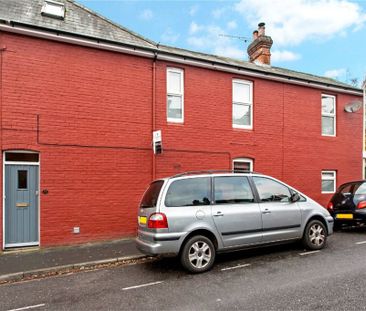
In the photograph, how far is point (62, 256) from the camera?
23.7 ft

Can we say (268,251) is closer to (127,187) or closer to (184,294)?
(184,294)

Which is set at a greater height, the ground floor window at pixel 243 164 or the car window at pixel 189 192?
the ground floor window at pixel 243 164

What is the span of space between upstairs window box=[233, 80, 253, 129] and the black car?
3616mm

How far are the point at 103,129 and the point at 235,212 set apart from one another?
14.6ft

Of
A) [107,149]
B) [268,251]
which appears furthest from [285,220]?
[107,149]

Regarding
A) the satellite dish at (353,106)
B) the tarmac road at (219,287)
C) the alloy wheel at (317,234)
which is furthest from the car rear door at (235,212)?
the satellite dish at (353,106)

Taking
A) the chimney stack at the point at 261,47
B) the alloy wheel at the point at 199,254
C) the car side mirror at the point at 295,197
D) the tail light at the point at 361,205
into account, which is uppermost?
the chimney stack at the point at 261,47

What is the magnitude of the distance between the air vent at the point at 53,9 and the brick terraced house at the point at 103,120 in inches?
1.2

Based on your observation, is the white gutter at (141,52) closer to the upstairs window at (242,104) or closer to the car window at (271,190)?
the upstairs window at (242,104)

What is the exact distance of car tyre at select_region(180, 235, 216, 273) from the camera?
19.1ft

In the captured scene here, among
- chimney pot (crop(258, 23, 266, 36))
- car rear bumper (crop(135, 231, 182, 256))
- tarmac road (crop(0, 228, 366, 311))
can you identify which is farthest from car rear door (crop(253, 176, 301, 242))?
chimney pot (crop(258, 23, 266, 36))

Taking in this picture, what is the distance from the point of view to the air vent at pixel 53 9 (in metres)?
9.00

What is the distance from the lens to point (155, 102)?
9602mm

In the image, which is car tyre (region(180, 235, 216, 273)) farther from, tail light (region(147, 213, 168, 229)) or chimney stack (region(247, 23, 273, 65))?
chimney stack (region(247, 23, 273, 65))
